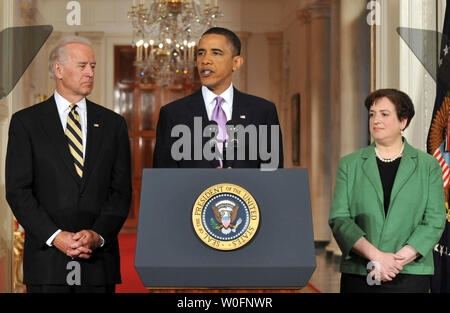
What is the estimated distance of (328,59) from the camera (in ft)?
36.5

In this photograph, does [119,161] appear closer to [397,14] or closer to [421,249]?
[421,249]

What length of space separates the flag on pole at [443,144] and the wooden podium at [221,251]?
2.15 m

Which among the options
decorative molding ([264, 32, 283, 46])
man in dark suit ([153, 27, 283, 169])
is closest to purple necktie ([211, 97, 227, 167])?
man in dark suit ([153, 27, 283, 169])

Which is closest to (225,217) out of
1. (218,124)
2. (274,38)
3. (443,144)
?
(218,124)

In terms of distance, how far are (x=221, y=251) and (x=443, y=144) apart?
2.44m

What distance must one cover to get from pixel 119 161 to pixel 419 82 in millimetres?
2993

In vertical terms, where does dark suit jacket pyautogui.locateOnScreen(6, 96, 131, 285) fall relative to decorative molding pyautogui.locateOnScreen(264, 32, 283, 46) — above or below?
below

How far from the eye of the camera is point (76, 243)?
2.72m

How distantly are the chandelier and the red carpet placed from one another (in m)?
2.63

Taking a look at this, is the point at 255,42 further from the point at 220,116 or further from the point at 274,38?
the point at 220,116

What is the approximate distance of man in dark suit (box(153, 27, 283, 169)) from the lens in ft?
8.93

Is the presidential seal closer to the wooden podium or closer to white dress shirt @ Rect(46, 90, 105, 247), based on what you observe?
the wooden podium

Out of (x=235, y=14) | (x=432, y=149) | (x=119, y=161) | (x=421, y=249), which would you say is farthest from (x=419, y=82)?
(x=235, y=14)

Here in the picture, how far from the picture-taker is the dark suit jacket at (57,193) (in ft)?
9.14
